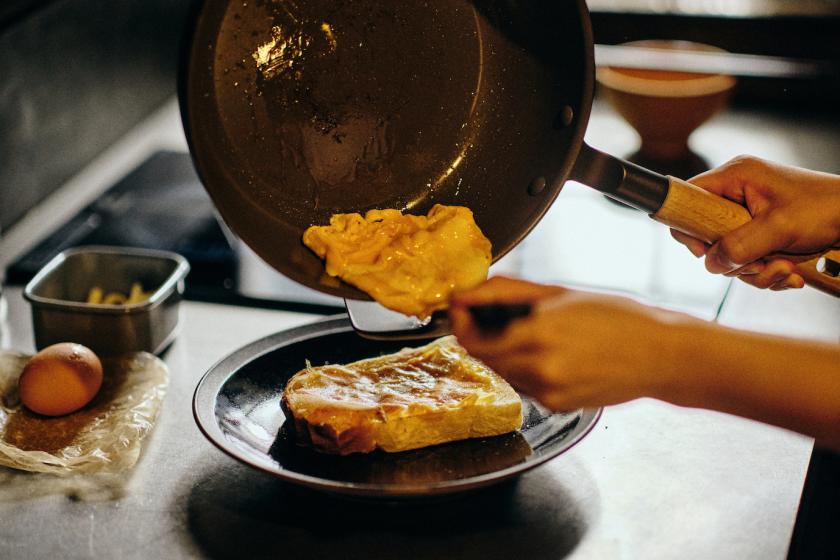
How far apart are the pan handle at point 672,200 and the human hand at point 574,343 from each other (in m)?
0.24

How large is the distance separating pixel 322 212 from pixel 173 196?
40.3 inches

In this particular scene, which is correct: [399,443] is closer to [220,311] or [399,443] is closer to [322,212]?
[322,212]

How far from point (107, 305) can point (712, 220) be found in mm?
934

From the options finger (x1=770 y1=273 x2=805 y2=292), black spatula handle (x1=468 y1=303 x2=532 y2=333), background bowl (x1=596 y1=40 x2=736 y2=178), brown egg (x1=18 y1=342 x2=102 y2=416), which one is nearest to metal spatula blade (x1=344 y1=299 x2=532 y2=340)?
black spatula handle (x1=468 y1=303 x2=532 y2=333)

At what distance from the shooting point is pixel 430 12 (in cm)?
124

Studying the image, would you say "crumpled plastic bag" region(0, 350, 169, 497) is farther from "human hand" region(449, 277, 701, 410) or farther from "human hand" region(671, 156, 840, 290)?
"human hand" region(671, 156, 840, 290)

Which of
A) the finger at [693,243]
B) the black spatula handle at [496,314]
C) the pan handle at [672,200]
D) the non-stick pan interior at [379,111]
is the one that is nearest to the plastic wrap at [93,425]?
the non-stick pan interior at [379,111]

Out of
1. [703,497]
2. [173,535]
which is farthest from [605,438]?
[173,535]

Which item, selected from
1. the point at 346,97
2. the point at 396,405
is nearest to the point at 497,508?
the point at 396,405

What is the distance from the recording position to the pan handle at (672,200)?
3.93 ft

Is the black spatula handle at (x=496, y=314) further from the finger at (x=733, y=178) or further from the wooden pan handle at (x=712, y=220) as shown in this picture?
the finger at (x=733, y=178)

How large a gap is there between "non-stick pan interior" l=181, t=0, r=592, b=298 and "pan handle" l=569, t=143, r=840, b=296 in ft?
0.14

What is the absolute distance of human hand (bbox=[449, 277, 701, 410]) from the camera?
3.23 ft

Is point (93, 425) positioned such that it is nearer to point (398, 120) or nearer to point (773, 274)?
point (398, 120)
